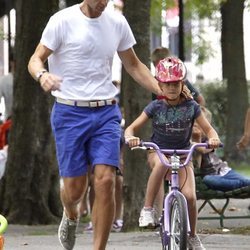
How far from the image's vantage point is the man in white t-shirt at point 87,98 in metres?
8.52

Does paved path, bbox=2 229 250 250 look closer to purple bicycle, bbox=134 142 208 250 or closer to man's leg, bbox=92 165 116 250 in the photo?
purple bicycle, bbox=134 142 208 250

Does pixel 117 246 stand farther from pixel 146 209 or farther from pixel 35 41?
pixel 35 41

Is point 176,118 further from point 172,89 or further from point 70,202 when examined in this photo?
point 70,202

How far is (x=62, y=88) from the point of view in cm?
866

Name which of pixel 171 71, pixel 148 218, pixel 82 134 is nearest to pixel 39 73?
pixel 82 134

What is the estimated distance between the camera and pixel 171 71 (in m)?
9.12

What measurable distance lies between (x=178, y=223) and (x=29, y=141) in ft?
21.4

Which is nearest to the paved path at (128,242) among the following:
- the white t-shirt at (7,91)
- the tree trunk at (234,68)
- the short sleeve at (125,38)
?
the short sleeve at (125,38)

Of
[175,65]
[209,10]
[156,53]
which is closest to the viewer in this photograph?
[175,65]

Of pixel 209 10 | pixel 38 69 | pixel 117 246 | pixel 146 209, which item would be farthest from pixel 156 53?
pixel 209 10

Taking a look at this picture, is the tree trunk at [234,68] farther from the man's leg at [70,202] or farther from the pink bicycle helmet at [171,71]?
the man's leg at [70,202]

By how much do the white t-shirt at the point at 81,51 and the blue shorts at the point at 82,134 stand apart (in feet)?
0.38

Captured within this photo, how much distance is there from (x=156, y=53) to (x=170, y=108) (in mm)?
3835

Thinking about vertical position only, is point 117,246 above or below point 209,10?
below
